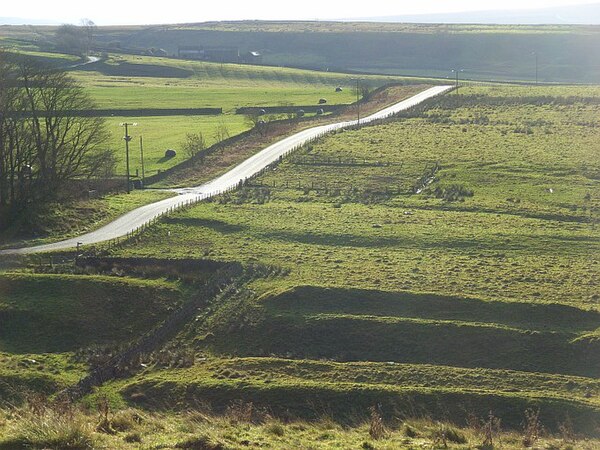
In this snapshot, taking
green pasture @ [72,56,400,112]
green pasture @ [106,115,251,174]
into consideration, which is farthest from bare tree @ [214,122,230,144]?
green pasture @ [72,56,400,112]

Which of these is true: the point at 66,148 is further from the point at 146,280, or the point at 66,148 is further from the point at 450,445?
the point at 450,445

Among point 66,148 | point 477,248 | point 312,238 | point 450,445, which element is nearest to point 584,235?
point 477,248

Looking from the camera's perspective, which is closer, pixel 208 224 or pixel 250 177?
pixel 208 224

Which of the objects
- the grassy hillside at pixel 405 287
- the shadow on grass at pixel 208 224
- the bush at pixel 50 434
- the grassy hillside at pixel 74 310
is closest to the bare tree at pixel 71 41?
the grassy hillside at pixel 405 287

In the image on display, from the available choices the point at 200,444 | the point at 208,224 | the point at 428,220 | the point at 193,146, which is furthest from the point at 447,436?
the point at 193,146

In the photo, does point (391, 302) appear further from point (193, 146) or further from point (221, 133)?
point (221, 133)

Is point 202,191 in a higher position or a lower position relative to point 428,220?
higher
